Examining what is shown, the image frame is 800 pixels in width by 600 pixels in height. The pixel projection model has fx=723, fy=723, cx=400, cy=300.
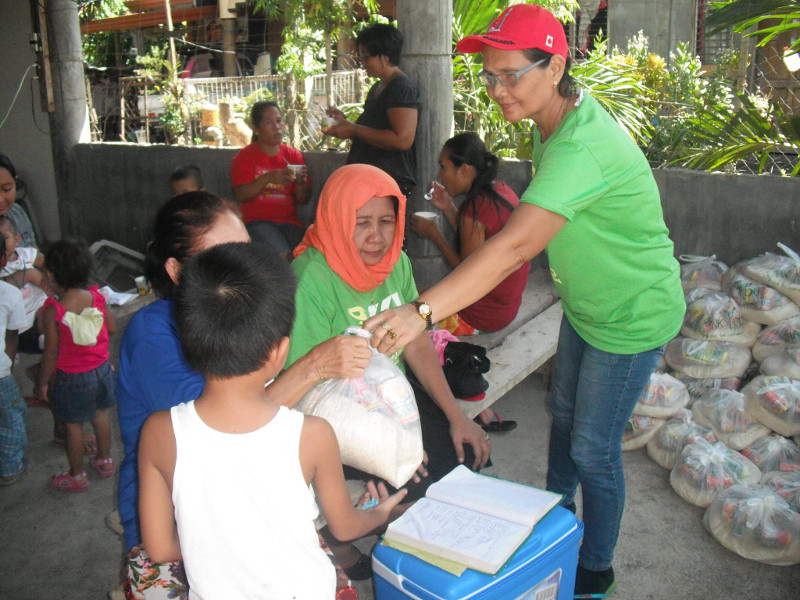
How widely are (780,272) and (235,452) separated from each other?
3.65 metres

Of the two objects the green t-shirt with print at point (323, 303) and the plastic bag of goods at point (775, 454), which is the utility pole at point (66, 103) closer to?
the green t-shirt with print at point (323, 303)

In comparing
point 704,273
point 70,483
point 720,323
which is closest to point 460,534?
point 70,483

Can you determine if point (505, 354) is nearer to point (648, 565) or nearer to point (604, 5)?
point (648, 565)

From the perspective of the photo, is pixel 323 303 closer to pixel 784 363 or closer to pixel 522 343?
pixel 522 343

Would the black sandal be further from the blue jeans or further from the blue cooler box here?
the blue cooler box

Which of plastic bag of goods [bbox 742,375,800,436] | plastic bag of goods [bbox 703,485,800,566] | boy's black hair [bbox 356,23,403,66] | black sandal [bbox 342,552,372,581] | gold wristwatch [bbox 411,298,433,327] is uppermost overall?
boy's black hair [bbox 356,23,403,66]

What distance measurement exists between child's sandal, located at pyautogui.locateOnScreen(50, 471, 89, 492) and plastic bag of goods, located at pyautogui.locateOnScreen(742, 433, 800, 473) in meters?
3.38

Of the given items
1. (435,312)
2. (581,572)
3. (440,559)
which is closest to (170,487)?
(440,559)

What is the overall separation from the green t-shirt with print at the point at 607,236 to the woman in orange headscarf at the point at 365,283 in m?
0.62

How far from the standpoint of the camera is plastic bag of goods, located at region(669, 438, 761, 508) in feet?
10.9

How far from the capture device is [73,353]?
377cm

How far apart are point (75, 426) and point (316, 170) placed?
2.97 m

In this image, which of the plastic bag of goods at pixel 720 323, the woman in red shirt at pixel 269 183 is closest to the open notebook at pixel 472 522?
the plastic bag of goods at pixel 720 323

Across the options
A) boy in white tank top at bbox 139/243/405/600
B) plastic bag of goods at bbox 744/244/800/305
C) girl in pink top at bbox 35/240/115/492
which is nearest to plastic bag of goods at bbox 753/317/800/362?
plastic bag of goods at bbox 744/244/800/305
